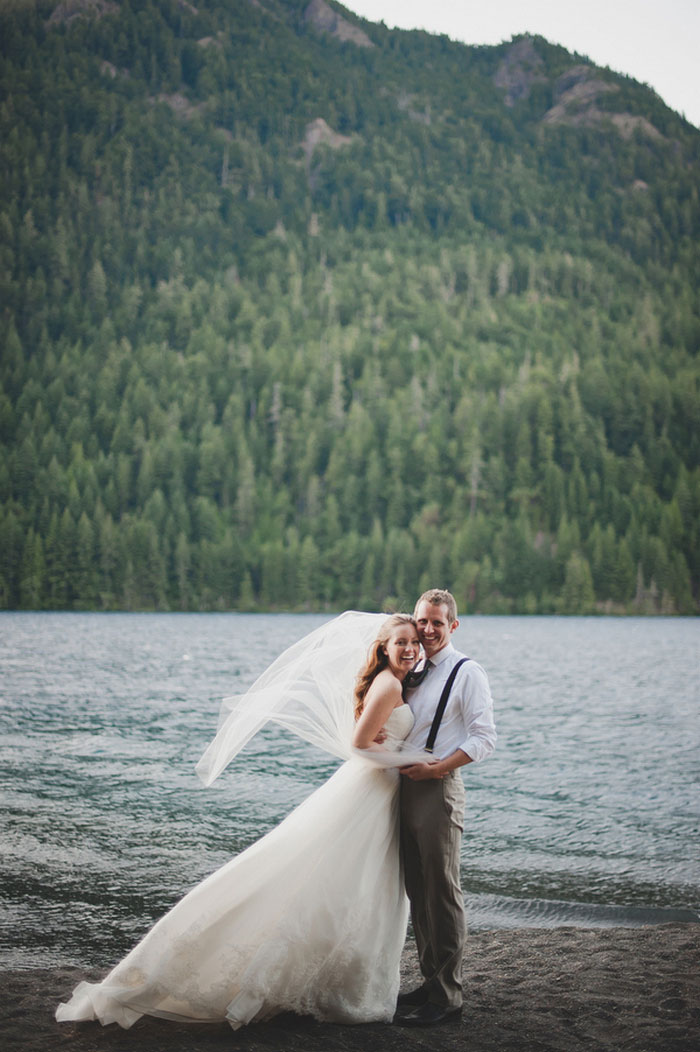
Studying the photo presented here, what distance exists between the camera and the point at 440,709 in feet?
24.2

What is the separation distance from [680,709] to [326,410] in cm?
13947

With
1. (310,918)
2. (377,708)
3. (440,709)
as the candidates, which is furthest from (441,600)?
(310,918)

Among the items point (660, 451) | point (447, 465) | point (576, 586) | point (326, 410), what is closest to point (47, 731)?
point (576, 586)

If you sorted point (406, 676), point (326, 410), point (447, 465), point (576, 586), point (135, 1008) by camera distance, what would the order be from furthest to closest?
point (326, 410) → point (447, 465) → point (576, 586) → point (406, 676) → point (135, 1008)

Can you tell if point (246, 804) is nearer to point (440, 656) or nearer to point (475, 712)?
point (440, 656)

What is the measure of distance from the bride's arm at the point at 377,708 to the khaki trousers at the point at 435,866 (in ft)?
1.60

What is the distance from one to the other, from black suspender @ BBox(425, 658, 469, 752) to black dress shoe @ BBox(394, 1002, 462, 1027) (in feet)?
6.35

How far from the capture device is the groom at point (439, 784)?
A: 721 cm

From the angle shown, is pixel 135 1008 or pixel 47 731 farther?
pixel 47 731

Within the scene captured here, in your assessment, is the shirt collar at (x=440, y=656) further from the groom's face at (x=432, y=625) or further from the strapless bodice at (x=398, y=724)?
the strapless bodice at (x=398, y=724)

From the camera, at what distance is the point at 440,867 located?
23.7 feet

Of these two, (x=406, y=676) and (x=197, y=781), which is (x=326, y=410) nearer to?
(x=197, y=781)

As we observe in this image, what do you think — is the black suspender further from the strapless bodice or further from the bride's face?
the bride's face

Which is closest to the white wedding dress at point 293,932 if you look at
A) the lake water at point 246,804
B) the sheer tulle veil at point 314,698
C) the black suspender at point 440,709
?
the black suspender at point 440,709
